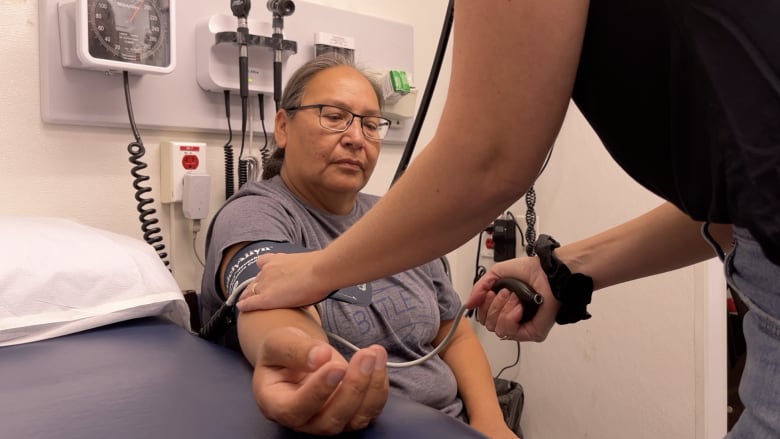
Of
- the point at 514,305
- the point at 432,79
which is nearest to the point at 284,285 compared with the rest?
the point at 514,305

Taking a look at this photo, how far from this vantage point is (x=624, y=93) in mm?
429

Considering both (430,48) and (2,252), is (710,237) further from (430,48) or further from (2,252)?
(430,48)

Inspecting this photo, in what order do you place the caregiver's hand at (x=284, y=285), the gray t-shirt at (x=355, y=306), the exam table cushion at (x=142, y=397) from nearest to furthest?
1. the exam table cushion at (x=142, y=397)
2. the caregiver's hand at (x=284, y=285)
3. the gray t-shirt at (x=355, y=306)

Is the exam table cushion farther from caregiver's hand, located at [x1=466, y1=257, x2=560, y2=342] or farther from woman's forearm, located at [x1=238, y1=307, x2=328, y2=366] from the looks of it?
caregiver's hand, located at [x1=466, y1=257, x2=560, y2=342]

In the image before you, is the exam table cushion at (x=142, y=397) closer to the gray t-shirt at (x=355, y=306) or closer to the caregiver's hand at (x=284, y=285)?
the caregiver's hand at (x=284, y=285)

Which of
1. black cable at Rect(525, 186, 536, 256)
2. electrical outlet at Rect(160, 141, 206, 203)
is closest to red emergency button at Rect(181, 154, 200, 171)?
electrical outlet at Rect(160, 141, 206, 203)

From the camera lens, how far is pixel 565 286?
78 cm

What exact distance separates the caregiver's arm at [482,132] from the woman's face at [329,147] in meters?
0.69

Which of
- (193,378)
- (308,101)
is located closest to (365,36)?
(308,101)

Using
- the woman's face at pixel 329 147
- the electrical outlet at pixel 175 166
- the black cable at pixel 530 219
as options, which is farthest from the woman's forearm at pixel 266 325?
the black cable at pixel 530 219

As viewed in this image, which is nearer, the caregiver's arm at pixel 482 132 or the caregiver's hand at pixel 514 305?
the caregiver's arm at pixel 482 132

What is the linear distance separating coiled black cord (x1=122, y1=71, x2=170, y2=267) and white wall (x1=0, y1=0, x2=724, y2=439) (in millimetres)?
32

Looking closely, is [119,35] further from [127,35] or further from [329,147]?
[329,147]

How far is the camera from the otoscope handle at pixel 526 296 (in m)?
0.79
